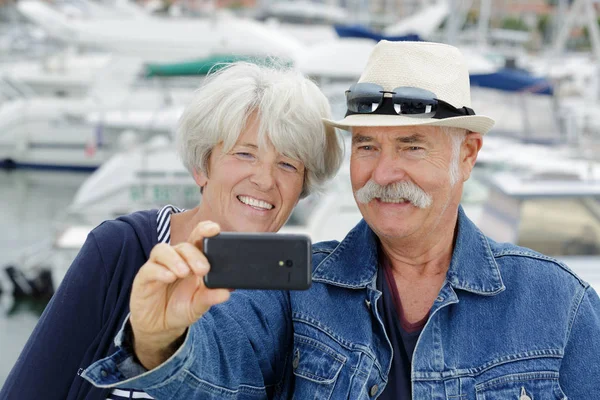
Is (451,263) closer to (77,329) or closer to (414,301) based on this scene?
(414,301)

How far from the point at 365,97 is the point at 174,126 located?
12.1 metres

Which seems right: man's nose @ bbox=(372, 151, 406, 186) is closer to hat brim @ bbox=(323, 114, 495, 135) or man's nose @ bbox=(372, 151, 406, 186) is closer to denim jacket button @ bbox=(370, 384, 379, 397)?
hat brim @ bbox=(323, 114, 495, 135)

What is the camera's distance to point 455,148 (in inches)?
89.1

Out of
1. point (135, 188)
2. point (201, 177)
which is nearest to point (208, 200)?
point (201, 177)

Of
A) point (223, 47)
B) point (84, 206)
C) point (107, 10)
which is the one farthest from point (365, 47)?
point (107, 10)

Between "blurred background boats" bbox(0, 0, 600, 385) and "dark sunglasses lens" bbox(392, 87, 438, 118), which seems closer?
"dark sunglasses lens" bbox(392, 87, 438, 118)

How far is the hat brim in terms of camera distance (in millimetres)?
2148

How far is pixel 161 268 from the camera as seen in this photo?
1.60 meters

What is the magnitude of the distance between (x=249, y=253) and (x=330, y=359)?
64 centimetres

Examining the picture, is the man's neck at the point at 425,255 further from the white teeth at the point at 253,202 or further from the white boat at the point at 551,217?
the white boat at the point at 551,217

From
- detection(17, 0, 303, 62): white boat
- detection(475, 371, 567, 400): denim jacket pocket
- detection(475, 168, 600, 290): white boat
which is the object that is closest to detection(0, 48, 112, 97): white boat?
detection(17, 0, 303, 62): white boat

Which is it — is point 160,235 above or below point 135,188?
above

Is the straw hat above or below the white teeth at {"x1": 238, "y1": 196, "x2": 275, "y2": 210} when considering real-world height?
above

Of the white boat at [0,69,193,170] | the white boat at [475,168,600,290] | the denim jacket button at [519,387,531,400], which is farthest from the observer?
the white boat at [0,69,193,170]
